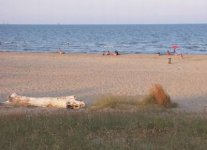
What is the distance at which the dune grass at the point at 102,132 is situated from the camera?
6.34 meters

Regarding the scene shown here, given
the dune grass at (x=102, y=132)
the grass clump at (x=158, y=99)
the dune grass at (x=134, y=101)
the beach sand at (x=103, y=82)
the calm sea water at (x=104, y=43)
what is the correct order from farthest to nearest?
the calm sea water at (x=104, y=43) < the beach sand at (x=103, y=82) < the grass clump at (x=158, y=99) < the dune grass at (x=134, y=101) < the dune grass at (x=102, y=132)

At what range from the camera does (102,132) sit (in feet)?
23.9

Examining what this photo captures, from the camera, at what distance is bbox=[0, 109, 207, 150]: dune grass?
6344mm

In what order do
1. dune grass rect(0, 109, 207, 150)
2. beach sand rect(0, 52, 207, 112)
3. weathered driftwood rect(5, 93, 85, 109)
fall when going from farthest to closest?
beach sand rect(0, 52, 207, 112), weathered driftwood rect(5, 93, 85, 109), dune grass rect(0, 109, 207, 150)

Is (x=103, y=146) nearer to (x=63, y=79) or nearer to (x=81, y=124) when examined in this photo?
(x=81, y=124)

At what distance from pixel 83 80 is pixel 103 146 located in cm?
1428

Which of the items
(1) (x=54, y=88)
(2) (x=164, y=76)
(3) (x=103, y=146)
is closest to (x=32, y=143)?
(3) (x=103, y=146)

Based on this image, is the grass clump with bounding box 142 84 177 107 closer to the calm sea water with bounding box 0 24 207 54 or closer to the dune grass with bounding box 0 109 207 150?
the dune grass with bounding box 0 109 207 150

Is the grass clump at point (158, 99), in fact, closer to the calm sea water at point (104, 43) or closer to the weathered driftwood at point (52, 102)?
the weathered driftwood at point (52, 102)

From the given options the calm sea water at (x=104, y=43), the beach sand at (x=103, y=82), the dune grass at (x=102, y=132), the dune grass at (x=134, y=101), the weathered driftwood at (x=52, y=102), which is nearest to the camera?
the dune grass at (x=102, y=132)

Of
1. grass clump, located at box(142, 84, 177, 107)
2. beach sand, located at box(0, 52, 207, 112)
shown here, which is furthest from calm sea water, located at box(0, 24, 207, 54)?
grass clump, located at box(142, 84, 177, 107)

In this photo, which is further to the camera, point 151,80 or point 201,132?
point 151,80

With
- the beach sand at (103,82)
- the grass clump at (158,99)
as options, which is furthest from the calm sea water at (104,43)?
the grass clump at (158,99)

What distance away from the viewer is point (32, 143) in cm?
641
